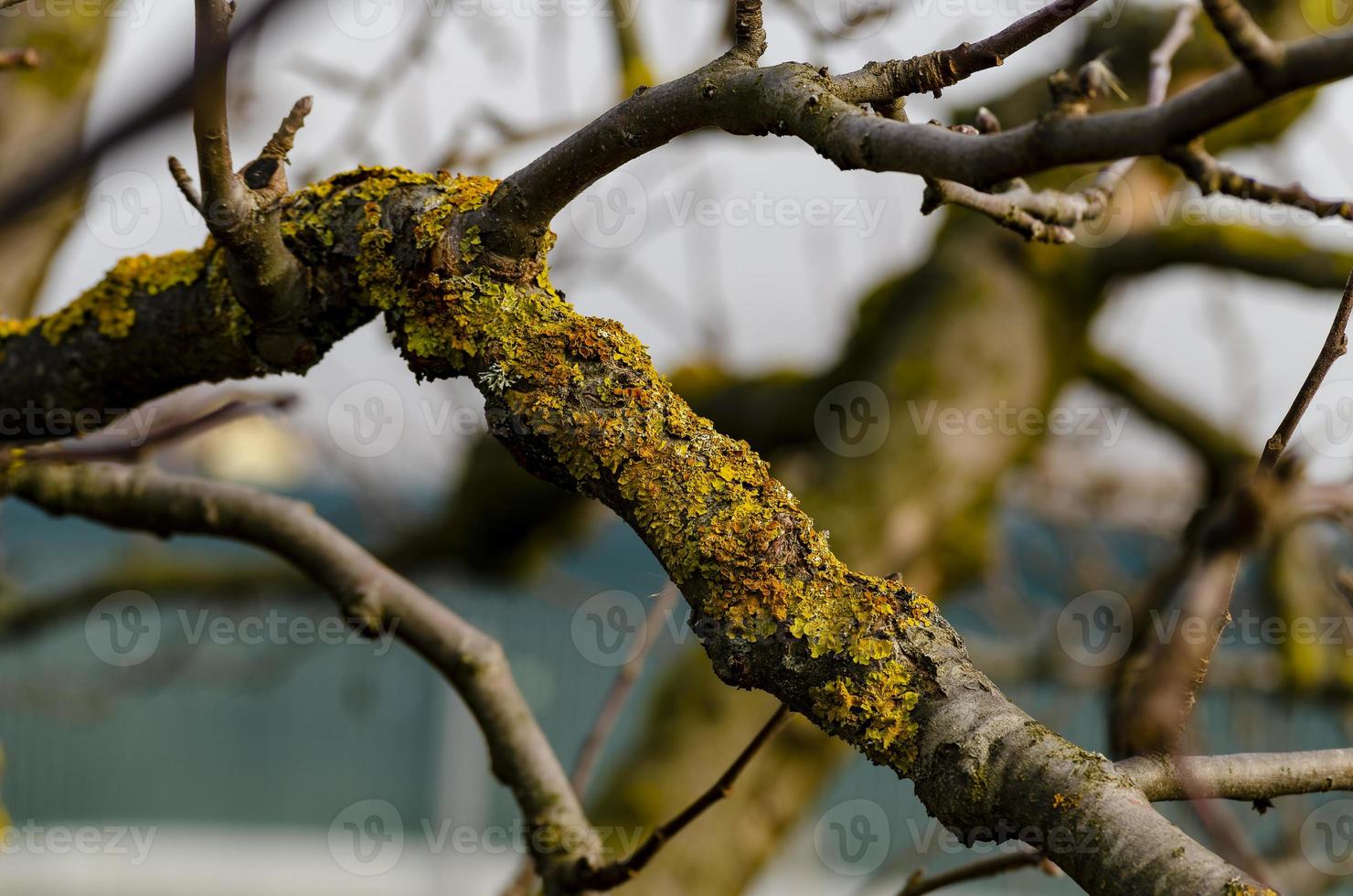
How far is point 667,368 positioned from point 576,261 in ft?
1.71

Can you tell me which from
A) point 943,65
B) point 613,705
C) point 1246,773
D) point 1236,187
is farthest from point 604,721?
point 1236,187

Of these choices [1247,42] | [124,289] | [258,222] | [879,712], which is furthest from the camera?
[124,289]

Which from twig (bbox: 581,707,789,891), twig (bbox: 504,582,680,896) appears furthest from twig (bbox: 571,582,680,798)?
twig (bbox: 581,707,789,891)

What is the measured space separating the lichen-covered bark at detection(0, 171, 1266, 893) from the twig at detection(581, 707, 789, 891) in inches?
8.3

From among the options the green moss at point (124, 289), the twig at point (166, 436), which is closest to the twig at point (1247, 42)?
the green moss at point (124, 289)

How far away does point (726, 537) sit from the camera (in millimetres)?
972

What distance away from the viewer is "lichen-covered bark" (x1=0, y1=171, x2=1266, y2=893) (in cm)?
82

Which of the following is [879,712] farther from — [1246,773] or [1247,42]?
[1247,42]

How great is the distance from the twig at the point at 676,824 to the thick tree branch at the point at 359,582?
0.35 feet

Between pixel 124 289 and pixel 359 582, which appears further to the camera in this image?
pixel 359 582

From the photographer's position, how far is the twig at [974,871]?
1.17 meters

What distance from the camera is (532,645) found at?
33.3ft

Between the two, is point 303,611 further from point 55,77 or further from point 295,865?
point 295,865

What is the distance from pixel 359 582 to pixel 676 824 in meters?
0.62
